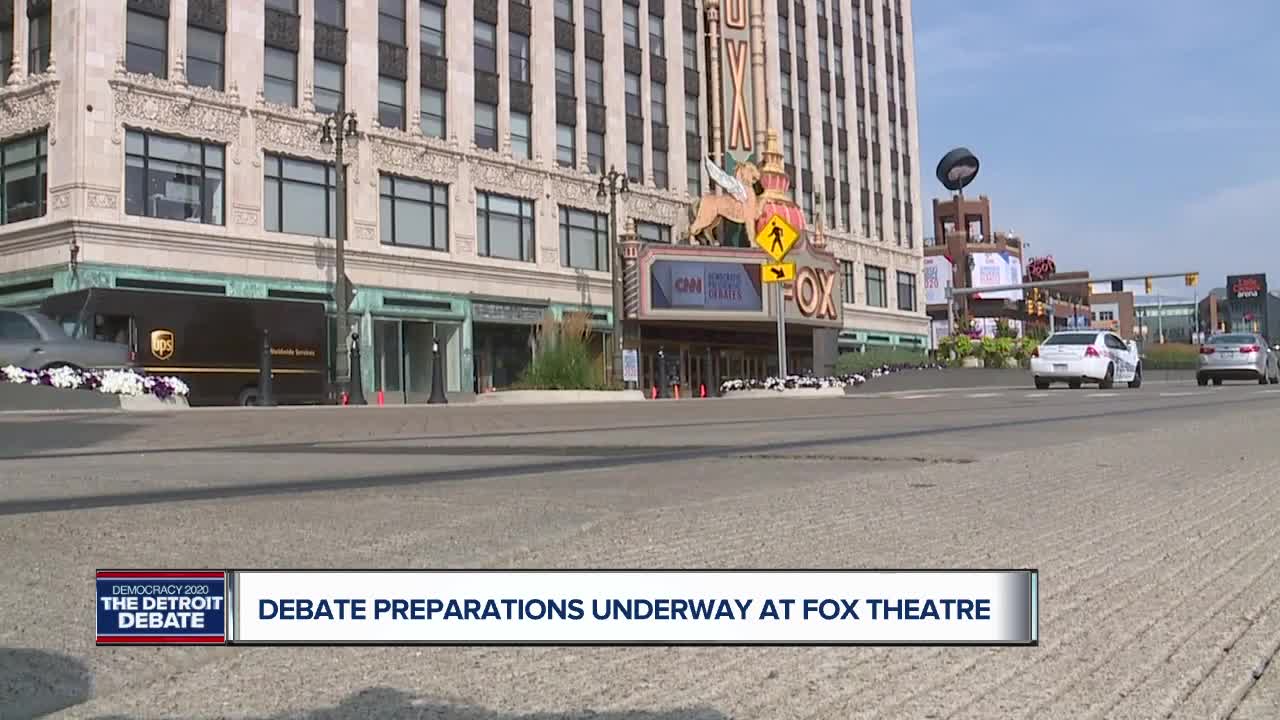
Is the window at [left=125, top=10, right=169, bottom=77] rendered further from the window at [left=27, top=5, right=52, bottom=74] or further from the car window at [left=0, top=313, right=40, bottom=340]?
the car window at [left=0, top=313, right=40, bottom=340]

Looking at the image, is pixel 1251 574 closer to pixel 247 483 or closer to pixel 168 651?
pixel 168 651

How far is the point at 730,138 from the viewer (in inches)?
1984

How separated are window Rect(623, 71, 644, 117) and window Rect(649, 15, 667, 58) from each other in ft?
5.83

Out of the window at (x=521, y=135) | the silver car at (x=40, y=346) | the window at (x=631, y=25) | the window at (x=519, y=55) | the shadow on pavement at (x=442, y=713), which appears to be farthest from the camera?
the window at (x=631, y=25)

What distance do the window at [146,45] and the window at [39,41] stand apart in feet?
7.01

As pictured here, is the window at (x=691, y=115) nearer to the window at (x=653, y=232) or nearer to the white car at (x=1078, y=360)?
the window at (x=653, y=232)

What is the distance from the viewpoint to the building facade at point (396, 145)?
30.7 metres

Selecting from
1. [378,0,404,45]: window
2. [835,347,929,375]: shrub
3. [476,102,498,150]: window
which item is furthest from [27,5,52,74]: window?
[835,347,929,375]: shrub

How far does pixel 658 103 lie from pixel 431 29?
40.6ft

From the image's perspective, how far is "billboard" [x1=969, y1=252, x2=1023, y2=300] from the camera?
121438 mm

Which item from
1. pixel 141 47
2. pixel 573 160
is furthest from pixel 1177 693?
pixel 573 160

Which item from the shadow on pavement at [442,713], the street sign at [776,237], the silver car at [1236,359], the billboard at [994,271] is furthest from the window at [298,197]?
the billboard at [994,271]

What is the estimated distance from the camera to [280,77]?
35156mm

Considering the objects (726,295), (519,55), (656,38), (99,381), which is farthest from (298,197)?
(656,38)
